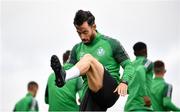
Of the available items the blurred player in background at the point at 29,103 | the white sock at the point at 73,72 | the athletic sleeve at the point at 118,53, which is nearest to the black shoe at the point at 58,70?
the white sock at the point at 73,72

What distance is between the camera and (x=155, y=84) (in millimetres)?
13156

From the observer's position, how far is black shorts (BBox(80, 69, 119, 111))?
9875 millimetres

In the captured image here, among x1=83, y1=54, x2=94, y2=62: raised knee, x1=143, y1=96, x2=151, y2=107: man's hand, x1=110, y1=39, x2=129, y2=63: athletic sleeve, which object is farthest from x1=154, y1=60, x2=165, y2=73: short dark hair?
x1=83, y1=54, x2=94, y2=62: raised knee

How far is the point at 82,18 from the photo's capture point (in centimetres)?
1001

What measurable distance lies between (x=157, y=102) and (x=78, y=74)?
3.85 m

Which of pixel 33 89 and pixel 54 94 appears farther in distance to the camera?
pixel 33 89

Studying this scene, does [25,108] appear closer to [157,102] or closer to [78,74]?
[157,102]

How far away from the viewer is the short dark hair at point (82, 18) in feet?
32.8

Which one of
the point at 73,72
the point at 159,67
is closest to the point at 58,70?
the point at 73,72

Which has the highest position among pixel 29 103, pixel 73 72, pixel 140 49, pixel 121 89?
pixel 140 49

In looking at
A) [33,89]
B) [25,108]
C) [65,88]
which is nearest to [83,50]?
[65,88]

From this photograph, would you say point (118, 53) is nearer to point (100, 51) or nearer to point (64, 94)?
point (100, 51)

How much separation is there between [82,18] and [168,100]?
340 centimetres

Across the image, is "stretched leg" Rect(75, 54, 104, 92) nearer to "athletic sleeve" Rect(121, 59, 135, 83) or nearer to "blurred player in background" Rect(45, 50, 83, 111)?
"athletic sleeve" Rect(121, 59, 135, 83)
